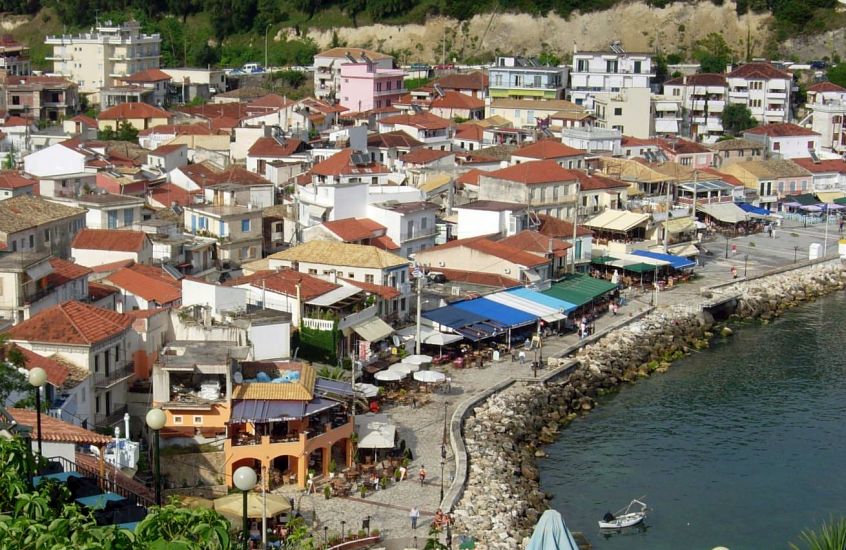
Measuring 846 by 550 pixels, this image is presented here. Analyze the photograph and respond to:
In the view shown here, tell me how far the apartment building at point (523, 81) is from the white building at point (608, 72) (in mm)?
807

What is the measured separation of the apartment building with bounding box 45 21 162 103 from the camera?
219ft

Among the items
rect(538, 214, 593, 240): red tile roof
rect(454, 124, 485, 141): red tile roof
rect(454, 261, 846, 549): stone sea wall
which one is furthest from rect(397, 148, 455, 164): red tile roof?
rect(454, 261, 846, 549): stone sea wall

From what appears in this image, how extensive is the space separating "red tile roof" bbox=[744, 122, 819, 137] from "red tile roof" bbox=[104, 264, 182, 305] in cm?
3225

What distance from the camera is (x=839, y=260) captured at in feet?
142

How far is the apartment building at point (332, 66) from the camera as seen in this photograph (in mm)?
67688

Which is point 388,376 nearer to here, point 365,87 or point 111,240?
point 111,240

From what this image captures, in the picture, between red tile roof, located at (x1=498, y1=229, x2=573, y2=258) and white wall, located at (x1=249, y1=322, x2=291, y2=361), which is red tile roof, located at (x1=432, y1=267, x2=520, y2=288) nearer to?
red tile roof, located at (x1=498, y1=229, x2=573, y2=258)

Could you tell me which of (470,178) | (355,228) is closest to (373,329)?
(355,228)

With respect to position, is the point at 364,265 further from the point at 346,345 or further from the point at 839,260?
the point at 839,260

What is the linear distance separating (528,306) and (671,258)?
8.37 m

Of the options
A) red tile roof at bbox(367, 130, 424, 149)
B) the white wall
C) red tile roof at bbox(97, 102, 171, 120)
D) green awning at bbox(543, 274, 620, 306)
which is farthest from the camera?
red tile roof at bbox(97, 102, 171, 120)

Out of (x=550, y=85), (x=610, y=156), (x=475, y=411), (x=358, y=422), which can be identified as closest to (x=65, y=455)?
(x=358, y=422)

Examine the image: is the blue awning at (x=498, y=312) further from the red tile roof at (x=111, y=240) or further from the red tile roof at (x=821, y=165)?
the red tile roof at (x=821, y=165)

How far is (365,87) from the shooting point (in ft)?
208
